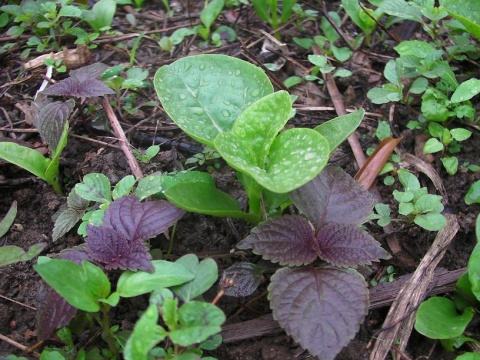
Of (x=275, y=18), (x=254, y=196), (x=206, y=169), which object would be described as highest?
(x=275, y=18)

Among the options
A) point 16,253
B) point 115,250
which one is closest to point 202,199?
point 115,250

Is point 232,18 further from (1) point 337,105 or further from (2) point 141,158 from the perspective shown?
(2) point 141,158

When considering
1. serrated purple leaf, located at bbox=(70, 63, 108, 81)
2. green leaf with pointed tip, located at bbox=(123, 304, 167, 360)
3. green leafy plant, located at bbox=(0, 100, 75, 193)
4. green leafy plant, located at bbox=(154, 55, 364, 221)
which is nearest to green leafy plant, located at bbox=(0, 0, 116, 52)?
serrated purple leaf, located at bbox=(70, 63, 108, 81)

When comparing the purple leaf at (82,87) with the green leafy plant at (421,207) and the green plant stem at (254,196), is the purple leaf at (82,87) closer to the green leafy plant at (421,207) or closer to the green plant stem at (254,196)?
the green plant stem at (254,196)

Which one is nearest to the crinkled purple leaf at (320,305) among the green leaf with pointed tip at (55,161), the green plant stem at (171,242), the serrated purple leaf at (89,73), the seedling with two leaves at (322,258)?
the seedling with two leaves at (322,258)

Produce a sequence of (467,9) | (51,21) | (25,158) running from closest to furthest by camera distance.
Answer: (25,158)
(467,9)
(51,21)

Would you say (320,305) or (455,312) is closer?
(320,305)

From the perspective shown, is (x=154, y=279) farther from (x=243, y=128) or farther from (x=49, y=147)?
(x=49, y=147)
